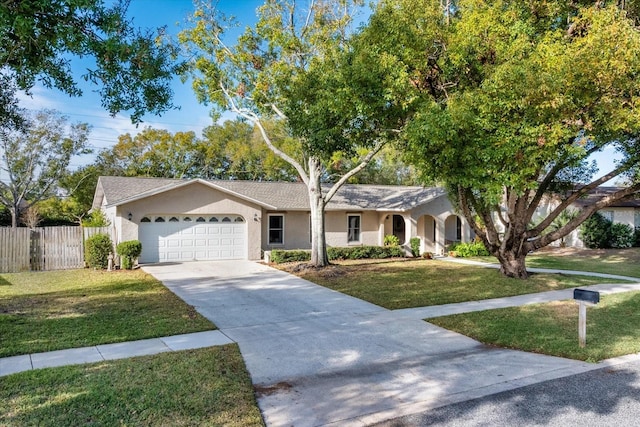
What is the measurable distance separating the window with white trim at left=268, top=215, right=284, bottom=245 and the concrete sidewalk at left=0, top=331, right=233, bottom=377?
563 inches

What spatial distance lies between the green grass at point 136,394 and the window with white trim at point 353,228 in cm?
1776

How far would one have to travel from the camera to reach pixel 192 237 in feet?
65.2

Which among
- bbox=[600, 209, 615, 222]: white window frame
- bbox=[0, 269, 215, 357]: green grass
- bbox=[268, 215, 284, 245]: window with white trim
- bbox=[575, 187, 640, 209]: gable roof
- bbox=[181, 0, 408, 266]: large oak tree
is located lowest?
bbox=[0, 269, 215, 357]: green grass

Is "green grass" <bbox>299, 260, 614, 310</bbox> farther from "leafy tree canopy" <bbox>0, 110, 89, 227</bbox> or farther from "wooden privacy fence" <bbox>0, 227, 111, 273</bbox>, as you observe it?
"leafy tree canopy" <bbox>0, 110, 89, 227</bbox>

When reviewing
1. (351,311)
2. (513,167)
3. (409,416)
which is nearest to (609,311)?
(513,167)

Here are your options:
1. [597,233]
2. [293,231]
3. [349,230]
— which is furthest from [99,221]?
[597,233]

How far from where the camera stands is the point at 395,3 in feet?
39.1

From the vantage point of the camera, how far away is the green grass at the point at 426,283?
12073mm

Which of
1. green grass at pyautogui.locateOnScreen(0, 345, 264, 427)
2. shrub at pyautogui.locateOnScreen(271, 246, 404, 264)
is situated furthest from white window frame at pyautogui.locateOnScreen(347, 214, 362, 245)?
green grass at pyautogui.locateOnScreen(0, 345, 264, 427)

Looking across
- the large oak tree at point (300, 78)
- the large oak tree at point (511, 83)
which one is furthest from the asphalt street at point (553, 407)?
the large oak tree at point (300, 78)

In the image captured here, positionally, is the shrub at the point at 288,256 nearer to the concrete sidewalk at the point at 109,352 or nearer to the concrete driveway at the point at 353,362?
the concrete driveway at the point at 353,362

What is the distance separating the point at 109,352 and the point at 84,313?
3298 millimetres

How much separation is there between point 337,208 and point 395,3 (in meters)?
12.4

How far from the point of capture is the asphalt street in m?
4.83
